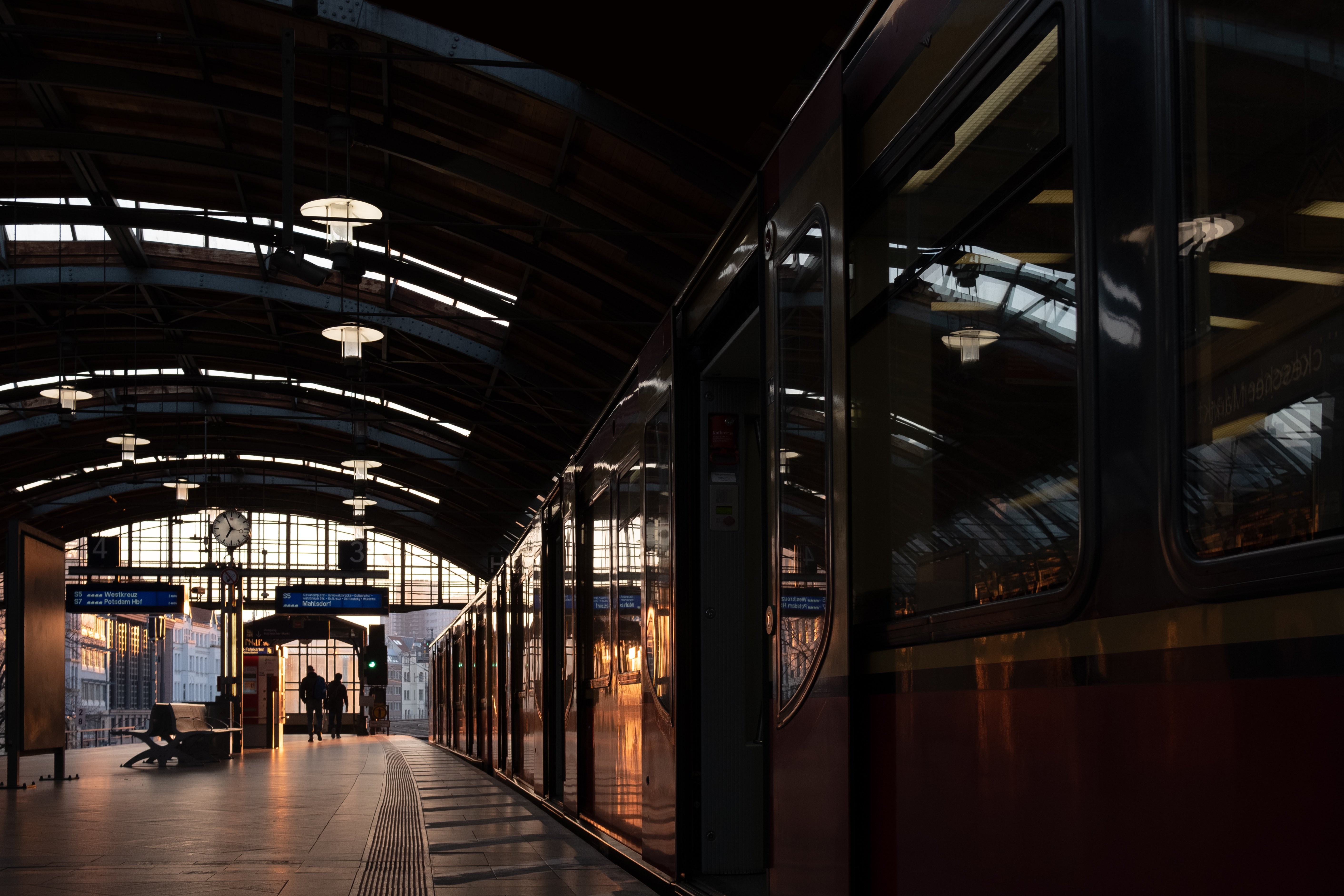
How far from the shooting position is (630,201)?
1493 centimetres

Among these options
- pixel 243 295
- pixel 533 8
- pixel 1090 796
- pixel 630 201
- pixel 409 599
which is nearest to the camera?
pixel 1090 796

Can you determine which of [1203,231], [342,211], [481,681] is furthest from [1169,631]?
[481,681]

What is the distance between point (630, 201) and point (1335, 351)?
13.8 meters

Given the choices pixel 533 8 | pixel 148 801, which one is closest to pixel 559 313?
pixel 148 801

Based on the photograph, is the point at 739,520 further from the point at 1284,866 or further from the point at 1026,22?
the point at 1284,866

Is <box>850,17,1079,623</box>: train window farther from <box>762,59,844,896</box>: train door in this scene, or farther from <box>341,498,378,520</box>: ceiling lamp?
<box>341,498,378,520</box>: ceiling lamp

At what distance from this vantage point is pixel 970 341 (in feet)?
7.83

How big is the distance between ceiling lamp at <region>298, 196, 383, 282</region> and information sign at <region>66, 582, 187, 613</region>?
22.9 meters

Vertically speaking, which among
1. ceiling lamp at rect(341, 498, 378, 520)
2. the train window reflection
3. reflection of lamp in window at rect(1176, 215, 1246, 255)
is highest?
ceiling lamp at rect(341, 498, 378, 520)

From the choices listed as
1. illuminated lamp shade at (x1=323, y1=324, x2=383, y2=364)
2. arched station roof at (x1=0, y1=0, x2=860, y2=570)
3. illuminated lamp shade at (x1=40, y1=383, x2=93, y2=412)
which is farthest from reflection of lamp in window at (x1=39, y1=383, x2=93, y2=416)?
illuminated lamp shade at (x1=323, y1=324, x2=383, y2=364)

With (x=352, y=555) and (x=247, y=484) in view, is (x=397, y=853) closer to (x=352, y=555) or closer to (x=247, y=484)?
(x=352, y=555)

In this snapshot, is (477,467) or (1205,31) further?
(477,467)

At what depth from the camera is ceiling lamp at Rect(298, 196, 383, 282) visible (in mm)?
10305

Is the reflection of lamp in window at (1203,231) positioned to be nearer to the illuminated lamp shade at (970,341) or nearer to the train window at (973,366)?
the train window at (973,366)
